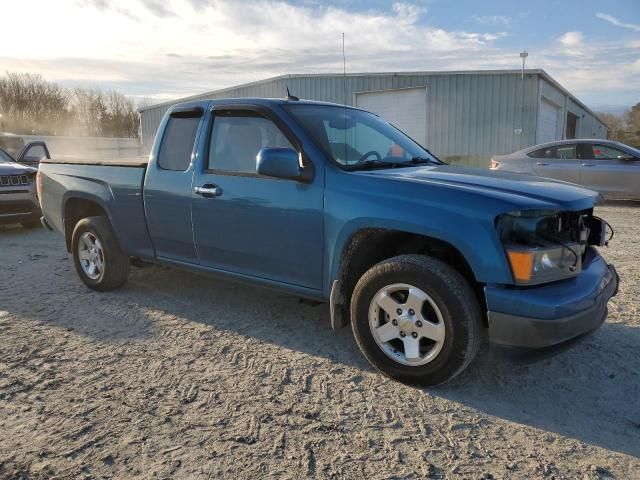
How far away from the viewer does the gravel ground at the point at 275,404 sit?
2416 mm

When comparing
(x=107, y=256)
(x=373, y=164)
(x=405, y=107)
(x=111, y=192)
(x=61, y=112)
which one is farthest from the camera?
(x=61, y=112)

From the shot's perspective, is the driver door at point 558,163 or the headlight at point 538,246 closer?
the headlight at point 538,246

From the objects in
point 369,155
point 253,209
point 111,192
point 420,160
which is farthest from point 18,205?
point 420,160

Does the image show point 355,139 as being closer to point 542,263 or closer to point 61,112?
point 542,263

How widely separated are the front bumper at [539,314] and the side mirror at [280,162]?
1428mm

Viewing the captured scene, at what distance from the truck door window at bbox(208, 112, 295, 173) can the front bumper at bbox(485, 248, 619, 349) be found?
186 centimetres

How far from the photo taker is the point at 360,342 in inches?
130

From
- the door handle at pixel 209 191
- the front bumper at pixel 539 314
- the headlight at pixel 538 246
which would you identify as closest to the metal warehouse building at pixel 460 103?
the door handle at pixel 209 191

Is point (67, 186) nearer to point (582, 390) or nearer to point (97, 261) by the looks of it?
point (97, 261)

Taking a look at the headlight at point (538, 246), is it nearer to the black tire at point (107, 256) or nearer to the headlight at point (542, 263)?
the headlight at point (542, 263)

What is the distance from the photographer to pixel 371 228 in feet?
10.5

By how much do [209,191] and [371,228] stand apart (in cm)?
139

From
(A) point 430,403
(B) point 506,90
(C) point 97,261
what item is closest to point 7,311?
(C) point 97,261

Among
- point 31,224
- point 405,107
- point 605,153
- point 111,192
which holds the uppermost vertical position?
point 405,107
